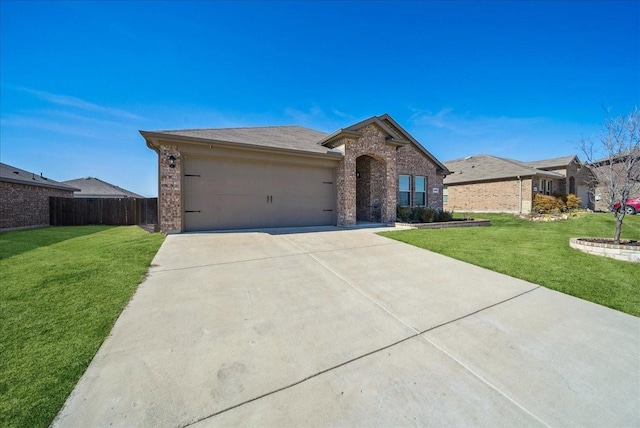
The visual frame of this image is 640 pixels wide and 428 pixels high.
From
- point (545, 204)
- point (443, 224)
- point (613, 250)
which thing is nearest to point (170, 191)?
point (443, 224)

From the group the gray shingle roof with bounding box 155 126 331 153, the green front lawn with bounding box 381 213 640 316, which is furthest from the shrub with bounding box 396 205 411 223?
the gray shingle roof with bounding box 155 126 331 153

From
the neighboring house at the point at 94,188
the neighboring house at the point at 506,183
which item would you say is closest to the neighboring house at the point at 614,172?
the neighboring house at the point at 506,183

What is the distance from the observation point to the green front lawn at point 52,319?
5.74ft

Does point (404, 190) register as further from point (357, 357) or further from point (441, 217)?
point (357, 357)

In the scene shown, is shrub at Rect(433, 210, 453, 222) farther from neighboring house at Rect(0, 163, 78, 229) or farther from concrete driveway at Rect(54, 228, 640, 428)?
neighboring house at Rect(0, 163, 78, 229)

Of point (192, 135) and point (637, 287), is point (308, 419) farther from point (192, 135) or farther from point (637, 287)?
point (192, 135)

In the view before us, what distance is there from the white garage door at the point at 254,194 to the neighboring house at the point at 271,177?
31mm

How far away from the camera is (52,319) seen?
280 cm

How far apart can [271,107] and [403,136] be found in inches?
318

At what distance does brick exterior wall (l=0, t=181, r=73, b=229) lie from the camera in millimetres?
12227

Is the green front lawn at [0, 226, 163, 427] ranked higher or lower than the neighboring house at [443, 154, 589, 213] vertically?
lower

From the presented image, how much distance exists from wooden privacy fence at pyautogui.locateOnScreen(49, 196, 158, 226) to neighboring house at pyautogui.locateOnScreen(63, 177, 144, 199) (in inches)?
555

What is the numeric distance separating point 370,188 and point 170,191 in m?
A: 8.61

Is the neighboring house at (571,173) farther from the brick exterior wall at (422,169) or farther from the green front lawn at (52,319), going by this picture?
the green front lawn at (52,319)
